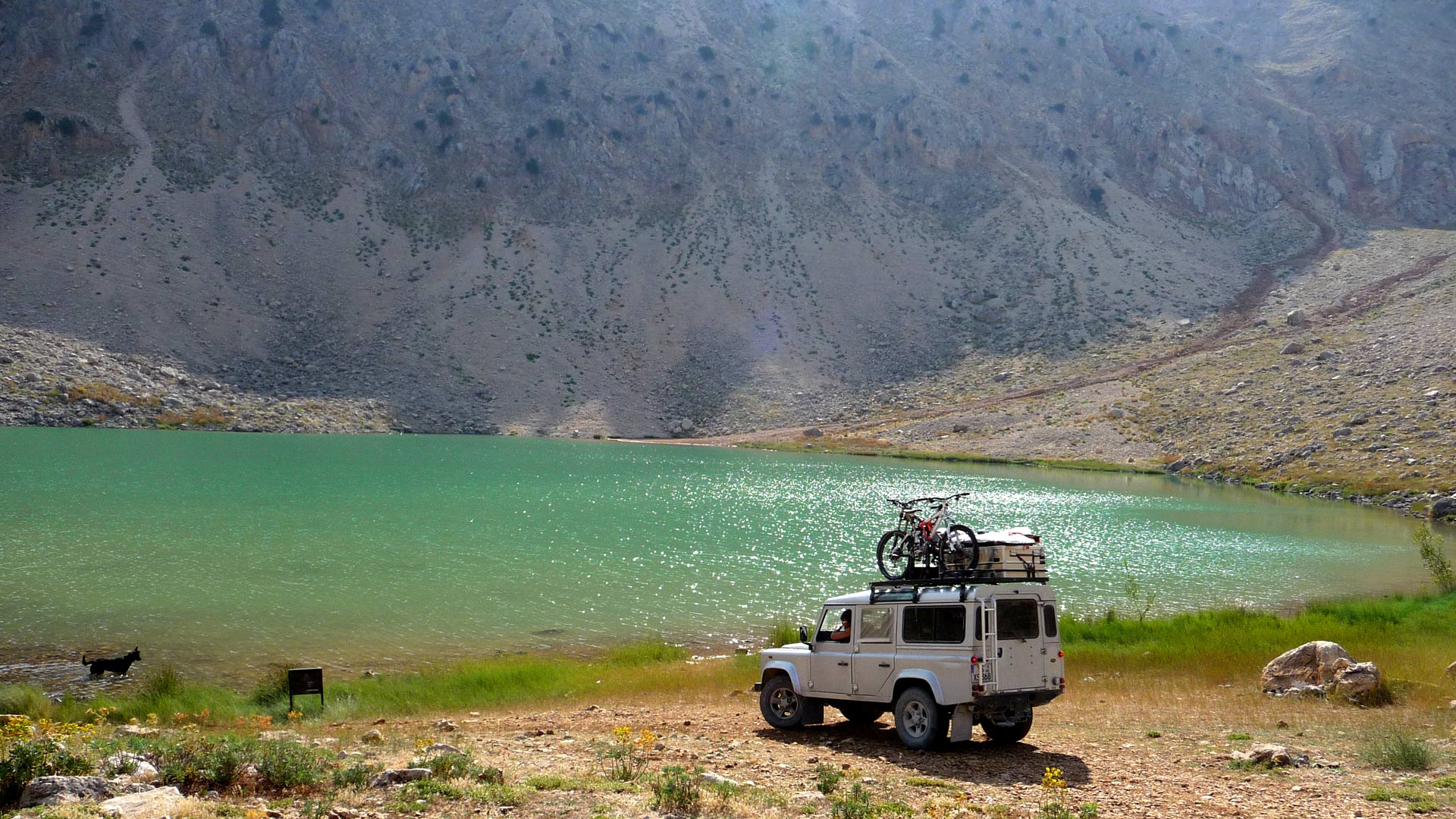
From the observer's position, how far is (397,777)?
9.86m

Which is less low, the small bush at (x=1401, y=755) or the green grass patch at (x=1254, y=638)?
the green grass patch at (x=1254, y=638)

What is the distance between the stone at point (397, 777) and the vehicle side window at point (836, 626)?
6.70 metres

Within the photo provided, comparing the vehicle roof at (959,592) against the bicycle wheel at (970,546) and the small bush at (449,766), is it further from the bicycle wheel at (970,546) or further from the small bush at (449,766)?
the small bush at (449,766)

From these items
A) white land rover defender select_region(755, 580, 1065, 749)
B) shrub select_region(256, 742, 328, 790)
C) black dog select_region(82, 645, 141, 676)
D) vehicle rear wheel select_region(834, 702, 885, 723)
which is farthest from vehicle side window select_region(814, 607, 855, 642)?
black dog select_region(82, 645, 141, 676)

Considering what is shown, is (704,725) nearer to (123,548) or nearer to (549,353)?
(123,548)

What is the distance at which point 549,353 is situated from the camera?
104m

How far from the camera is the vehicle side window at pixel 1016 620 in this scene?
12.8 meters

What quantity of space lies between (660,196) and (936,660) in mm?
118674

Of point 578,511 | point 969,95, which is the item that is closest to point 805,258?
point 969,95

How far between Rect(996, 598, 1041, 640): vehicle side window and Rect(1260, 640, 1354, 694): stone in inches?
299

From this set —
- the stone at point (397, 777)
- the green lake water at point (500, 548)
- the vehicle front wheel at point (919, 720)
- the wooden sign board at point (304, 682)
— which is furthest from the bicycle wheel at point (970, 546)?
the green lake water at point (500, 548)

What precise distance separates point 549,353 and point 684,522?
63187 millimetres

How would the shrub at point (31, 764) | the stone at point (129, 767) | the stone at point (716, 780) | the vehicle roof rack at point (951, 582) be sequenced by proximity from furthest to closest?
the vehicle roof rack at point (951, 582), the stone at point (716, 780), the stone at point (129, 767), the shrub at point (31, 764)

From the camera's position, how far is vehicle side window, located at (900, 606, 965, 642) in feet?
42.1
